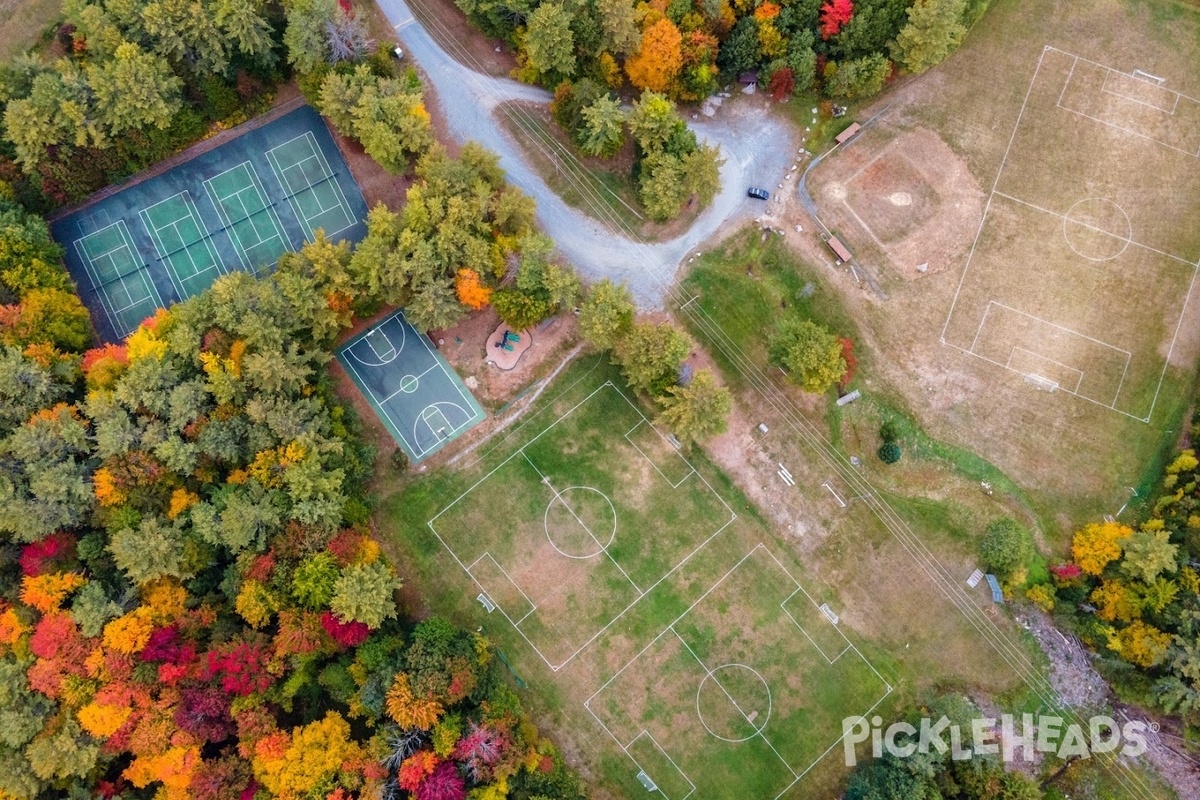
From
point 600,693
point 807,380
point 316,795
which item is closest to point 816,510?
point 807,380

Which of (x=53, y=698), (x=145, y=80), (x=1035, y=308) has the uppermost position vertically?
(x=145, y=80)

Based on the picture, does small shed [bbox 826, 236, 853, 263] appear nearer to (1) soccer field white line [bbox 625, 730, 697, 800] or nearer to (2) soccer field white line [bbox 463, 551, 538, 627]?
(2) soccer field white line [bbox 463, 551, 538, 627]

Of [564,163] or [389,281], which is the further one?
[564,163]

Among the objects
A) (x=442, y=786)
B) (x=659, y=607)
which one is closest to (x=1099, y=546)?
(x=659, y=607)

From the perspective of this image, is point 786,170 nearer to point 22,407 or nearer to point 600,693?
point 600,693

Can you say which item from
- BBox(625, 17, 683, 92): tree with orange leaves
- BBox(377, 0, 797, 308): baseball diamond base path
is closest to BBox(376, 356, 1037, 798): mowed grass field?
BBox(377, 0, 797, 308): baseball diamond base path

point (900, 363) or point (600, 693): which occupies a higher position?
point (900, 363)

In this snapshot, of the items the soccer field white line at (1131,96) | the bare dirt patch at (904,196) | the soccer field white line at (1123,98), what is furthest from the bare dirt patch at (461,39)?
the soccer field white line at (1131,96)
